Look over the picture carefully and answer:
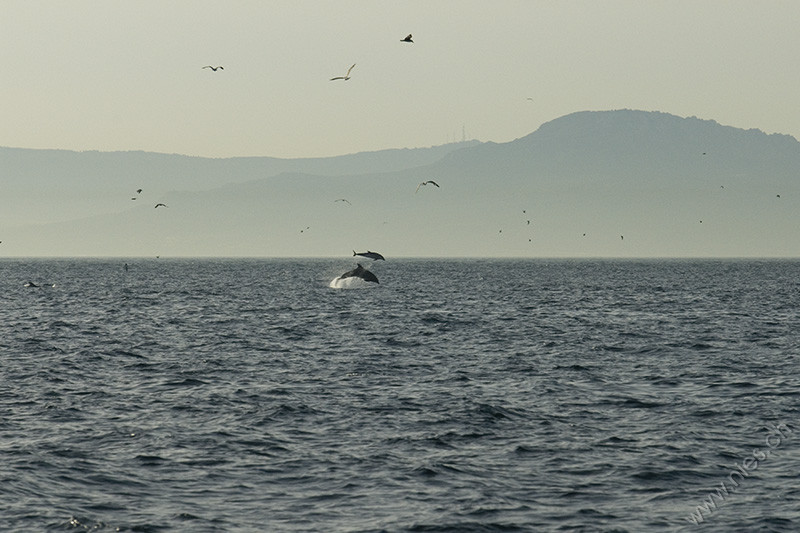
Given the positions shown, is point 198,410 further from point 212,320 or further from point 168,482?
point 212,320

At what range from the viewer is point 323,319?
70.2m

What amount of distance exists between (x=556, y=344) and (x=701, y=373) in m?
13.5

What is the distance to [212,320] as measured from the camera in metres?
70.8

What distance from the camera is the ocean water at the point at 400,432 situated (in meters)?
19.1

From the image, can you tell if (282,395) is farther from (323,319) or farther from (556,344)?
(323,319)

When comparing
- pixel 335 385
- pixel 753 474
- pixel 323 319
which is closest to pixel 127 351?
pixel 335 385

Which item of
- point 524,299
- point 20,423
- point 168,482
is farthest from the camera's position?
point 524,299

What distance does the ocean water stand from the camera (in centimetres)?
1912

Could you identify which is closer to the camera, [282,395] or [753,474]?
[753,474]

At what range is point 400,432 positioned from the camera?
2633 cm

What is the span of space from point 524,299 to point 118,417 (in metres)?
A: 75.9

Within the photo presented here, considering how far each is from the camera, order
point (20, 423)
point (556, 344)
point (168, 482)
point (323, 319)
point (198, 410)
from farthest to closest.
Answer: point (323, 319) → point (556, 344) → point (198, 410) → point (20, 423) → point (168, 482)

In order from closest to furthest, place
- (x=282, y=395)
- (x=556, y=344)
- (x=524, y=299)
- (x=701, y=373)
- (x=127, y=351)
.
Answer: (x=282, y=395), (x=701, y=373), (x=127, y=351), (x=556, y=344), (x=524, y=299)

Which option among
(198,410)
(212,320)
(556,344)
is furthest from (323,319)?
(198,410)
